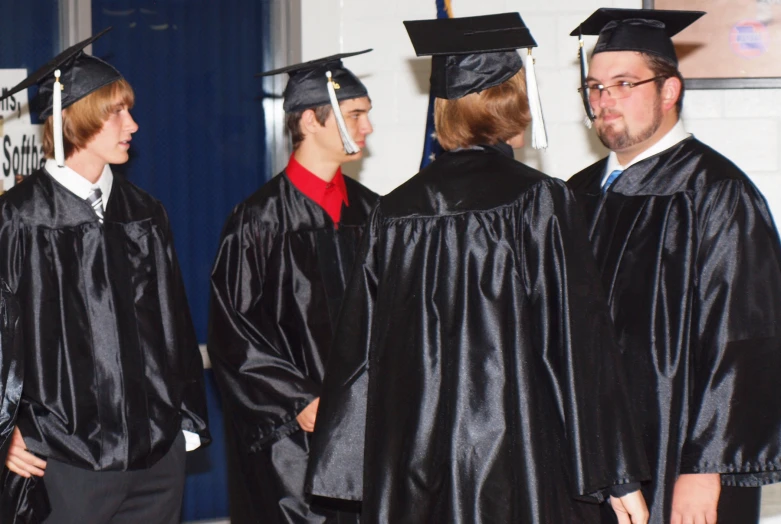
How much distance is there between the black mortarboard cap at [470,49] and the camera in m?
2.24

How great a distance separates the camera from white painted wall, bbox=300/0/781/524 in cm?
389

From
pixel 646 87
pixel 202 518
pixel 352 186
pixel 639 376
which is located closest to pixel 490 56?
pixel 646 87

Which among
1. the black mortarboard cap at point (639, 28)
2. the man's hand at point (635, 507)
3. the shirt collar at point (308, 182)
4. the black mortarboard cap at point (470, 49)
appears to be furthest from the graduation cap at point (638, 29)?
the man's hand at point (635, 507)

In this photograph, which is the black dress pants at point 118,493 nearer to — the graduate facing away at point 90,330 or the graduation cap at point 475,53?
the graduate facing away at point 90,330

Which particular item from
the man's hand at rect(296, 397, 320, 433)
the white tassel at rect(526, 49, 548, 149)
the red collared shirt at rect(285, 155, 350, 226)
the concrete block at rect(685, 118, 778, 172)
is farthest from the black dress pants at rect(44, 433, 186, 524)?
the concrete block at rect(685, 118, 778, 172)

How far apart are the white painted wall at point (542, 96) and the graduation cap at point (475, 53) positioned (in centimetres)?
158

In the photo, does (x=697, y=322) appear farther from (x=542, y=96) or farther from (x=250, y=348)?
(x=542, y=96)

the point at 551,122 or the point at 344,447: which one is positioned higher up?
the point at 551,122

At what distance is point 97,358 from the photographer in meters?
2.65

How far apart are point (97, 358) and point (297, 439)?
0.65m

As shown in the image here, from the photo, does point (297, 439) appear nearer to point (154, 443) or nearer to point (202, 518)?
point (154, 443)

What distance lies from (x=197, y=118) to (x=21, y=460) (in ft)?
5.91

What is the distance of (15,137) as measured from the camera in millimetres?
3621

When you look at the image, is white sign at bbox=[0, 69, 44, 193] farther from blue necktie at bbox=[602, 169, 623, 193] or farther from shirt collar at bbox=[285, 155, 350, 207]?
blue necktie at bbox=[602, 169, 623, 193]
